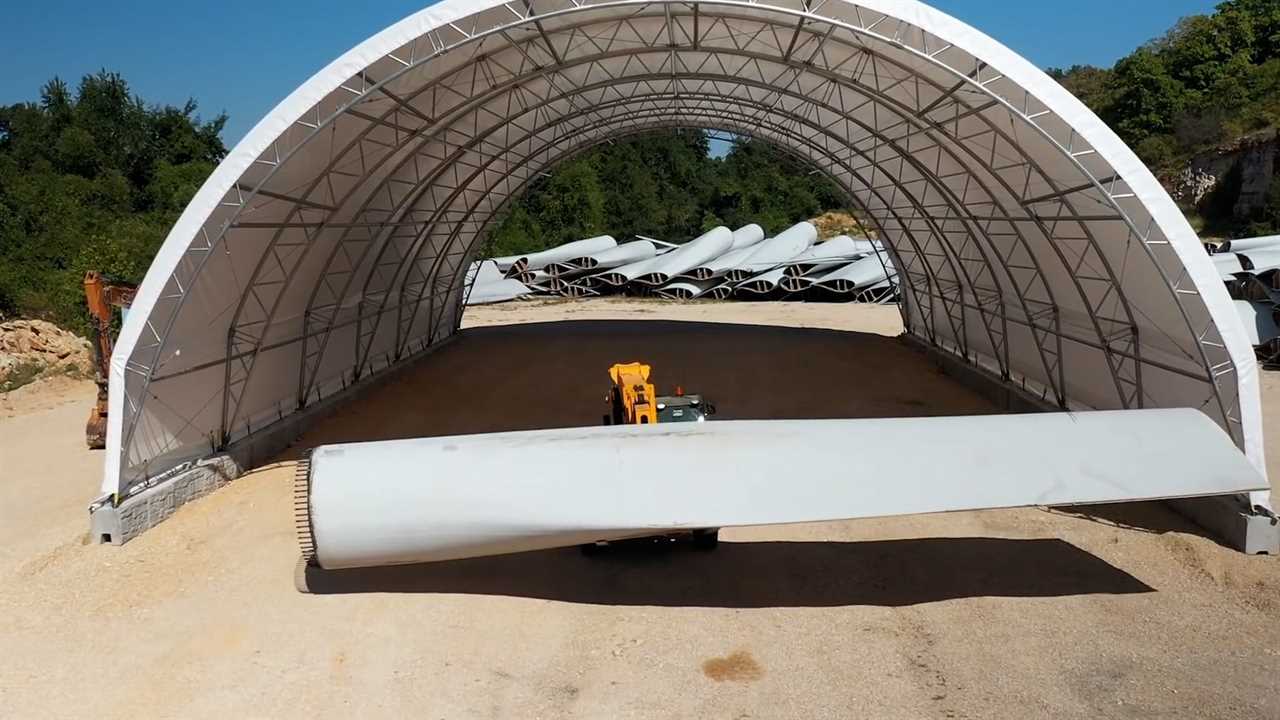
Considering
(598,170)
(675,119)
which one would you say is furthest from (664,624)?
(598,170)

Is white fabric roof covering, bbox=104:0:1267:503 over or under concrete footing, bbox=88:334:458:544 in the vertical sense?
over

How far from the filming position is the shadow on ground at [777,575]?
432 inches

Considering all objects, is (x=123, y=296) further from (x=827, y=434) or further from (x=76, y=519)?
(x=827, y=434)

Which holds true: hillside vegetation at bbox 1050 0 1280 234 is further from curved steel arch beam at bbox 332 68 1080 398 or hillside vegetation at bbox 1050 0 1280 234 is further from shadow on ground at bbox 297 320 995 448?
curved steel arch beam at bbox 332 68 1080 398

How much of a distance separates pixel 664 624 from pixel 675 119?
2048 cm

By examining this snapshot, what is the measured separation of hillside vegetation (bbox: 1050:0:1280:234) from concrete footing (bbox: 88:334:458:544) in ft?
132

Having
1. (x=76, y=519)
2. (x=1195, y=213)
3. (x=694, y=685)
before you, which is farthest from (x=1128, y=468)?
(x=1195, y=213)

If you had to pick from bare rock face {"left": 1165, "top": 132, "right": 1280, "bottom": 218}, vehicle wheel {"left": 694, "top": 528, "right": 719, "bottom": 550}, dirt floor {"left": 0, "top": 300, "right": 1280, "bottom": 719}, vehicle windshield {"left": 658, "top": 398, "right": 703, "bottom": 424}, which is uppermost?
bare rock face {"left": 1165, "top": 132, "right": 1280, "bottom": 218}

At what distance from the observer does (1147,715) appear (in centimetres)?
821

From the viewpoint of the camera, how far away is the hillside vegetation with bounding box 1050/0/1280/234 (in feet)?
151

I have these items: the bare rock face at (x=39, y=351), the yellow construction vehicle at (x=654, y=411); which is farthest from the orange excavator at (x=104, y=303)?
the bare rock face at (x=39, y=351)

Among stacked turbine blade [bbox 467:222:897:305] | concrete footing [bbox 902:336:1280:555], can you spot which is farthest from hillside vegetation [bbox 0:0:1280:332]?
concrete footing [bbox 902:336:1280:555]

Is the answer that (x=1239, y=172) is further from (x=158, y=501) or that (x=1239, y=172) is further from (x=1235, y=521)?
(x=158, y=501)

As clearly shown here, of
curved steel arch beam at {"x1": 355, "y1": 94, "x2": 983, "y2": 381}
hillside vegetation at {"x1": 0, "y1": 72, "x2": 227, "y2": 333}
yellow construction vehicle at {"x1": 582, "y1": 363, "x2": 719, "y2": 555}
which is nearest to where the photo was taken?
yellow construction vehicle at {"x1": 582, "y1": 363, "x2": 719, "y2": 555}
